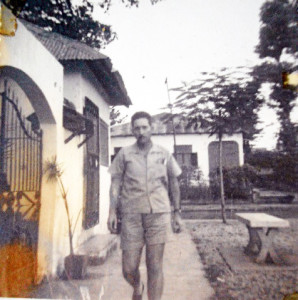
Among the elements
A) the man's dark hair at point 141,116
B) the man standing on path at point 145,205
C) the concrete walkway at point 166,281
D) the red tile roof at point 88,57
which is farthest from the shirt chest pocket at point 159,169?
the red tile roof at point 88,57

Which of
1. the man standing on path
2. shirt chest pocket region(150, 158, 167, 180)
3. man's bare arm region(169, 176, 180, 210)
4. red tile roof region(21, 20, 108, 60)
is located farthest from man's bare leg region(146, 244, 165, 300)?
red tile roof region(21, 20, 108, 60)

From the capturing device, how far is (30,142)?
1987 mm

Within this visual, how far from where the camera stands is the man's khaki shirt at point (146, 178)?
1.71m

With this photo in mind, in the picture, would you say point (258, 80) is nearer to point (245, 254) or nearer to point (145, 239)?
point (245, 254)

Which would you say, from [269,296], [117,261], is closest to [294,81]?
[269,296]

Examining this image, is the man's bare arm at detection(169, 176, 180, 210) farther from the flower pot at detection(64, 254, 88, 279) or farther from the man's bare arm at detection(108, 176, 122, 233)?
the flower pot at detection(64, 254, 88, 279)

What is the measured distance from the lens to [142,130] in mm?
1771

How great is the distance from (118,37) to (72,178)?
3.03 feet

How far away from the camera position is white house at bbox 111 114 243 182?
1.70 meters

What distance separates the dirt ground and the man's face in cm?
52

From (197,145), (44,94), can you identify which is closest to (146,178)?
(197,145)

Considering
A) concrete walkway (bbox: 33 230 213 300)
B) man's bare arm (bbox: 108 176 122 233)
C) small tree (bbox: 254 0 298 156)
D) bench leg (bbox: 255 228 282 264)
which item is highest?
small tree (bbox: 254 0 298 156)

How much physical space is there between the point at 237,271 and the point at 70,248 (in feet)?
3.13

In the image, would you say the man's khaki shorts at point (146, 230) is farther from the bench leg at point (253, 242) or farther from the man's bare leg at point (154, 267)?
the bench leg at point (253, 242)
